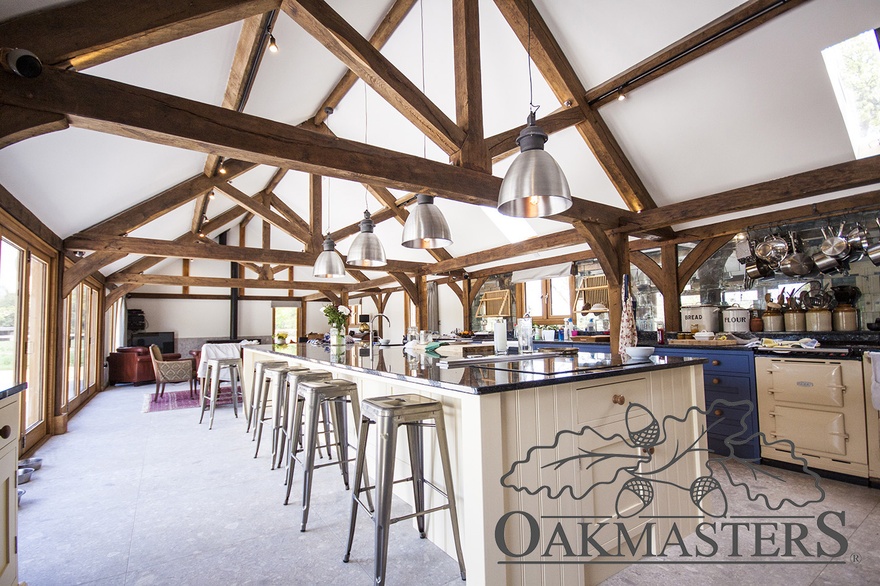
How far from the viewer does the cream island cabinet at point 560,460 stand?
1670 millimetres

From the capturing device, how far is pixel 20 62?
1899 millimetres

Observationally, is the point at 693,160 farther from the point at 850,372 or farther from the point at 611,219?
the point at 850,372

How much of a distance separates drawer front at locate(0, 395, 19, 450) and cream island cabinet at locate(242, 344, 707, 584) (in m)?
1.45

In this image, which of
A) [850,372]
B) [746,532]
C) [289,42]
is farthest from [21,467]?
[850,372]

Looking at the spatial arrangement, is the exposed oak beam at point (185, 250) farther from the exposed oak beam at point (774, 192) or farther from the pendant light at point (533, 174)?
the pendant light at point (533, 174)

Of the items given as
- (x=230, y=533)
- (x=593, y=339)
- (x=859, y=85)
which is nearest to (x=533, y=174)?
(x=230, y=533)

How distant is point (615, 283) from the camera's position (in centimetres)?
488

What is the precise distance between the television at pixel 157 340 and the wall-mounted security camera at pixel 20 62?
1219 centimetres

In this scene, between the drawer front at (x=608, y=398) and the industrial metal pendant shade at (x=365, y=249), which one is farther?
the industrial metal pendant shade at (x=365, y=249)

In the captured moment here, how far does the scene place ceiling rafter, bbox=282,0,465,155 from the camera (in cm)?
300

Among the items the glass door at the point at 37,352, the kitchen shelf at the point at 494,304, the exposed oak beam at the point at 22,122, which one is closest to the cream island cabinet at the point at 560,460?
the exposed oak beam at the point at 22,122

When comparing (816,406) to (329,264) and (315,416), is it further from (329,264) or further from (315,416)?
(329,264)

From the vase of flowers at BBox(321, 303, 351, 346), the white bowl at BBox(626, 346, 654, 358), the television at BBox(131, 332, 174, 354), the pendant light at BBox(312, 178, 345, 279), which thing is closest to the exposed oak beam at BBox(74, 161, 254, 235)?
the pendant light at BBox(312, 178, 345, 279)

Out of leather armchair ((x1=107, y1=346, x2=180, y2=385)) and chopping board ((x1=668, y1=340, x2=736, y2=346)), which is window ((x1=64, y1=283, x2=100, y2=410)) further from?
chopping board ((x1=668, y1=340, x2=736, y2=346))
